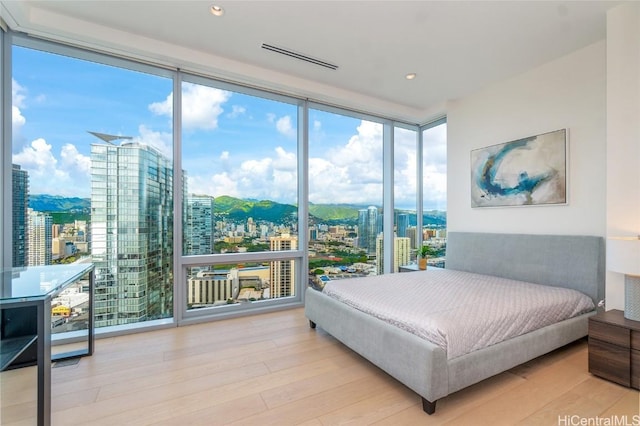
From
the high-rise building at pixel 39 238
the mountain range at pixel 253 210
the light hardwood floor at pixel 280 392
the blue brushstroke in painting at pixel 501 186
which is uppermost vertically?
the blue brushstroke in painting at pixel 501 186

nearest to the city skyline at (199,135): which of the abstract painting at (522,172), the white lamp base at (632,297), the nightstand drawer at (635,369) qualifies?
the abstract painting at (522,172)

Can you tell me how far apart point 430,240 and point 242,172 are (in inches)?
132

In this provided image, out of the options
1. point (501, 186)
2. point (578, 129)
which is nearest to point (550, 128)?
point (578, 129)

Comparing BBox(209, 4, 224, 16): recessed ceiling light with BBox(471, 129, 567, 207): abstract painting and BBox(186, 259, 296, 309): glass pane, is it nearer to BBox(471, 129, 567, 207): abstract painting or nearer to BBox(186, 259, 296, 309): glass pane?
BBox(186, 259, 296, 309): glass pane

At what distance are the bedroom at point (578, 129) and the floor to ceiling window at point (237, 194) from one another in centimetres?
252

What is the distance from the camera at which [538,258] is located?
3.07 m

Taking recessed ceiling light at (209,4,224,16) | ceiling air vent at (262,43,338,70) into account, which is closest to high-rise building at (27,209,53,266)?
recessed ceiling light at (209,4,224,16)

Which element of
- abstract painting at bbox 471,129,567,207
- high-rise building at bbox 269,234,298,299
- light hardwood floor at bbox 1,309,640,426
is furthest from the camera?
high-rise building at bbox 269,234,298,299

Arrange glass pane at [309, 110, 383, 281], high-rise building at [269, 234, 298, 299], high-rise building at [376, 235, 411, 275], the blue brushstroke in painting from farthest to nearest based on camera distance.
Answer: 1. high-rise building at [376, 235, 411, 275]
2. glass pane at [309, 110, 383, 281]
3. high-rise building at [269, 234, 298, 299]
4. the blue brushstroke in painting

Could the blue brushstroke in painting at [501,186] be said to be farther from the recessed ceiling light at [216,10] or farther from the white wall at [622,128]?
the recessed ceiling light at [216,10]

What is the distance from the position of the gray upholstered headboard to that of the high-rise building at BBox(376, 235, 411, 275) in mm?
920

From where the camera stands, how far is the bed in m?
1.72

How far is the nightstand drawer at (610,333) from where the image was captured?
1.94m

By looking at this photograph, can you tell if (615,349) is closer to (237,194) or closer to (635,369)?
(635,369)
